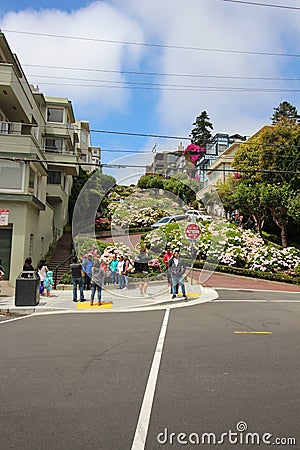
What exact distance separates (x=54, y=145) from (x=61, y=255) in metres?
9.89

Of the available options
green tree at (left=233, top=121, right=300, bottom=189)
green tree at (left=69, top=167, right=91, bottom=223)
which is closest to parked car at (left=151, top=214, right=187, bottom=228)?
green tree at (left=233, top=121, right=300, bottom=189)

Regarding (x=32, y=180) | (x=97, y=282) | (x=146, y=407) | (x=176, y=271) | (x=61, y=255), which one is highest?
(x=32, y=180)

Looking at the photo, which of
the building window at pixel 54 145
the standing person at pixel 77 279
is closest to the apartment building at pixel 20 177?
the building window at pixel 54 145

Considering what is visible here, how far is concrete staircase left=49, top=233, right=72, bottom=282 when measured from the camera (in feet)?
75.2

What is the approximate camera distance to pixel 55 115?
107ft

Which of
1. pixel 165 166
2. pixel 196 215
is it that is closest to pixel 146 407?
pixel 165 166

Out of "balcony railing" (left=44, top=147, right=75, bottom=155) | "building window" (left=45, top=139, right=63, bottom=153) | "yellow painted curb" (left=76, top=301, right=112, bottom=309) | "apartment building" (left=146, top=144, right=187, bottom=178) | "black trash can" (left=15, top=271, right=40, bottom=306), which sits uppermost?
"building window" (left=45, top=139, right=63, bottom=153)

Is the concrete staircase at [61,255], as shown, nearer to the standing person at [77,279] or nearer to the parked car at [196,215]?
the standing person at [77,279]

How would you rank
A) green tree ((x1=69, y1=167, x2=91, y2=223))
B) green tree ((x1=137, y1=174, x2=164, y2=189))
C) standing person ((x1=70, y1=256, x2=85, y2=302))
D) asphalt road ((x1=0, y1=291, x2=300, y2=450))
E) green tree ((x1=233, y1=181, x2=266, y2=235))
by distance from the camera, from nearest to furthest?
asphalt road ((x1=0, y1=291, x2=300, y2=450)) → standing person ((x1=70, y1=256, x2=85, y2=302)) → green tree ((x1=137, y1=174, x2=164, y2=189)) → green tree ((x1=233, y1=181, x2=266, y2=235)) → green tree ((x1=69, y1=167, x2=91, y2=223))

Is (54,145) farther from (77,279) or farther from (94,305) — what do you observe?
(94,305)

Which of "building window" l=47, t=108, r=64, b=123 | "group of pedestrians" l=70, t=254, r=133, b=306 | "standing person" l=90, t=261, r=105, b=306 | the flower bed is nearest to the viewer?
"standing person" l=90, t=261, r=105, b=306

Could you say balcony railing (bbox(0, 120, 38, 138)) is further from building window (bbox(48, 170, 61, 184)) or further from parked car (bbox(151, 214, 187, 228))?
parked car (bbox(151, 214, 187, 228))

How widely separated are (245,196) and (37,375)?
27.0 meters

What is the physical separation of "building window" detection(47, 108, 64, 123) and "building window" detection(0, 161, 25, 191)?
13544 mm
